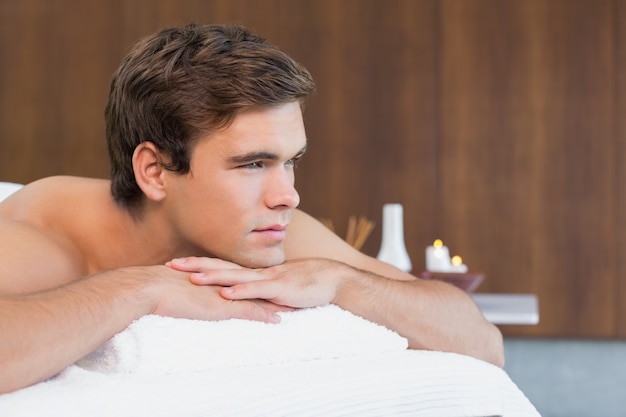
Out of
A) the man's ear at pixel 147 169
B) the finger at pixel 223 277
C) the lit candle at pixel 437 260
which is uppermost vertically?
the man's ear at pixel 147 169

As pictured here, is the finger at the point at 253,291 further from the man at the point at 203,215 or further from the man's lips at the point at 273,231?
the man's lips at the point at 273,231

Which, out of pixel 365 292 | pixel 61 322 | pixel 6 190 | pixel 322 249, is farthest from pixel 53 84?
pixel 61 322

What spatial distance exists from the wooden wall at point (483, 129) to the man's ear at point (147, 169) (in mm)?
2723

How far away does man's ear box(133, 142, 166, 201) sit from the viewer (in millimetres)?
1706

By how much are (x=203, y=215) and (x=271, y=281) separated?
28cm

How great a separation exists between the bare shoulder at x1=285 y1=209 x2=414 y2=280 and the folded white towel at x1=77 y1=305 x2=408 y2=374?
0.53 m

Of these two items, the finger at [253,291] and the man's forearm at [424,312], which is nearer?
the finger at [253,291]

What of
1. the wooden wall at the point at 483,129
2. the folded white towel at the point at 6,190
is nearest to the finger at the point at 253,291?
the folded white towel at the point at 6,190

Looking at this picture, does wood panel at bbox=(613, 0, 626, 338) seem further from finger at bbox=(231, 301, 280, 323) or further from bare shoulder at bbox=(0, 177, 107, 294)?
finger at bbox=(231, 301, 280, 323)

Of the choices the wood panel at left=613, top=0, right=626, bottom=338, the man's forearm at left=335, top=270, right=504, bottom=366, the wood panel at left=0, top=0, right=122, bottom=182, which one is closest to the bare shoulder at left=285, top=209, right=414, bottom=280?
the man's forearm at left=335, top=270, right=504, bottom=366

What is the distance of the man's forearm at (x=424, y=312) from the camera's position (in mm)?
1562

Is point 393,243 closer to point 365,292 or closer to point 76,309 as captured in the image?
point 365,292

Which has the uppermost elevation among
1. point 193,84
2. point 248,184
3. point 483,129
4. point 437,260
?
point 193,84

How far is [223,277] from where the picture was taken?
1.42 m
